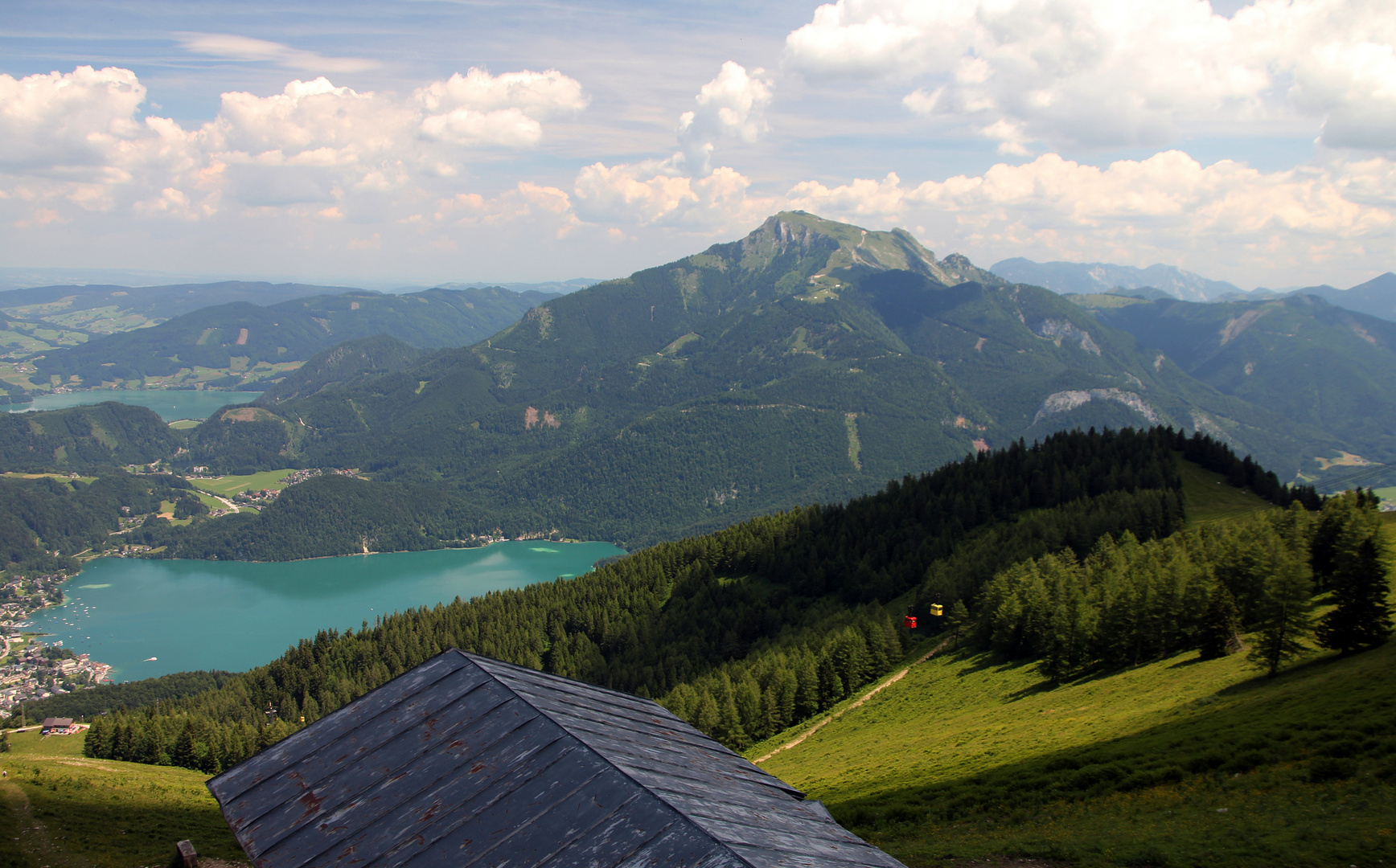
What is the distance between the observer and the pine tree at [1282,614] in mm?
41438

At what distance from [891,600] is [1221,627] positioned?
2441 inches

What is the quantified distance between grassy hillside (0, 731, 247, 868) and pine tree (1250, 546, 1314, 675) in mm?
51741

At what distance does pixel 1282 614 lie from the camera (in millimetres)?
43031

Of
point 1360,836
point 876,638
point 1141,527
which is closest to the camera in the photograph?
point 1360,836

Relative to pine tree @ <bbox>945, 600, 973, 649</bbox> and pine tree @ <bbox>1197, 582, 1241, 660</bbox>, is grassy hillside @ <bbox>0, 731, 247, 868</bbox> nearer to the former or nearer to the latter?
pine tree @ <bbox>1197, 582, 1241, 660</bbox>

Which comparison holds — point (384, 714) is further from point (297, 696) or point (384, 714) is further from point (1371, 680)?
point (297, 696)

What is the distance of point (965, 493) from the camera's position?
13350 centimetres

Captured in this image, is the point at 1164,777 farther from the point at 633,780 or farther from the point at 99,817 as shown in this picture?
the point at 99,817

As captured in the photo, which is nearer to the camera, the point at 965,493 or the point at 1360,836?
the point at 1360,836

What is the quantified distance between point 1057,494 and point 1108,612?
65.2m

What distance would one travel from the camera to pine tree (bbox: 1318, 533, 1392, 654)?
4075cm

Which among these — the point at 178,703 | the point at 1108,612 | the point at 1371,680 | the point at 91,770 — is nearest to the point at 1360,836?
the point at 1371,680

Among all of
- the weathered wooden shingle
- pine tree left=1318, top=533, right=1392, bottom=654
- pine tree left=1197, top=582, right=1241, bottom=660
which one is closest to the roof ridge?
the weathered wooden shingle

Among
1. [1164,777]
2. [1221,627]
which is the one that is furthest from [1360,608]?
[1164,777]
